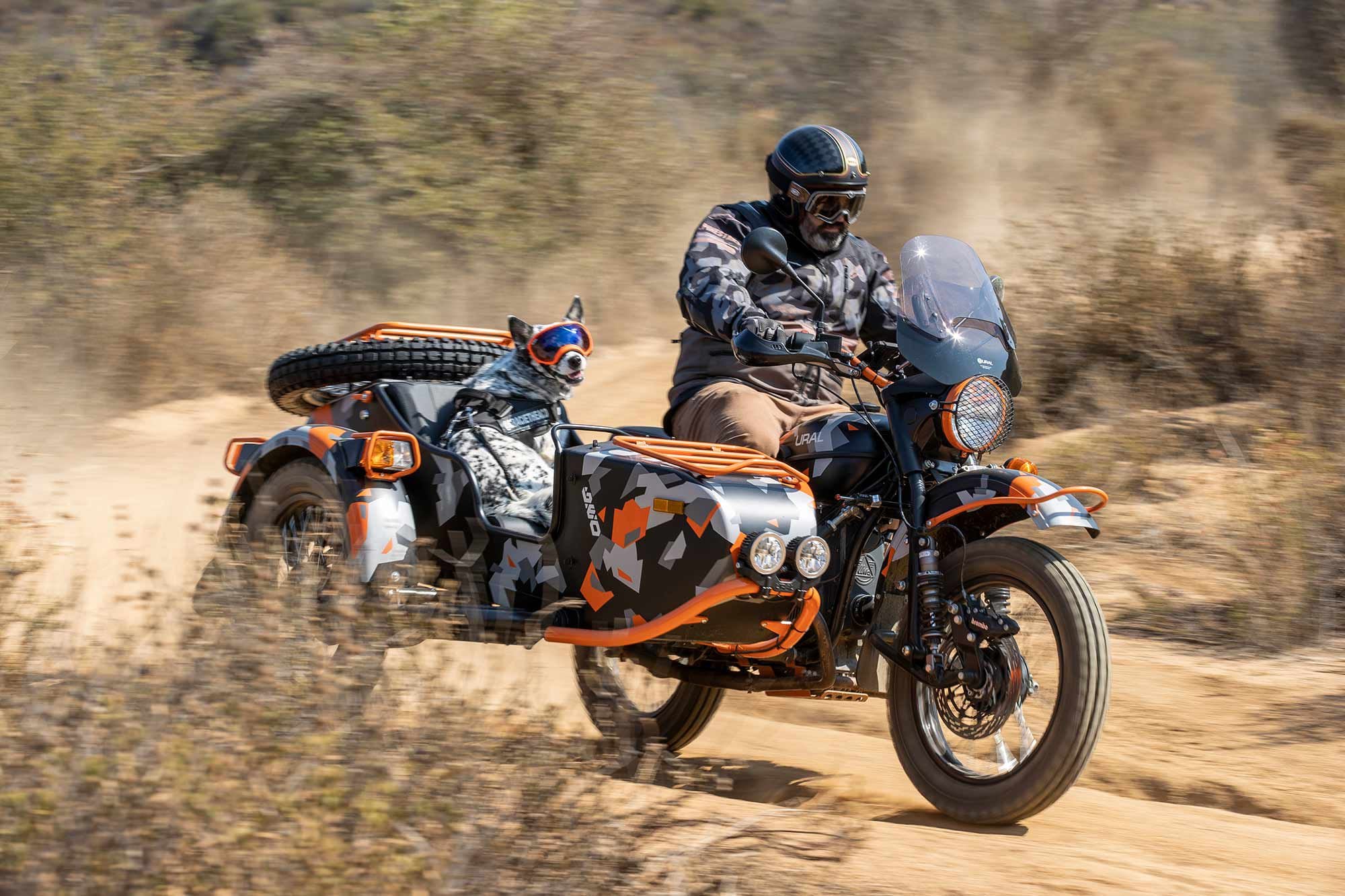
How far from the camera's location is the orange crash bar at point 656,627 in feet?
13.9

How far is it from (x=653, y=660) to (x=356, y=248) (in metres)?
9.70

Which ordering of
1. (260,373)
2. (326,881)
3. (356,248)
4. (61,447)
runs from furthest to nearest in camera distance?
(356,248)
(260,373)
(61,447)
(326,881)

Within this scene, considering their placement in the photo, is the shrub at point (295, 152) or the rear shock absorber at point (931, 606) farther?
the shrub at point (295, 152)

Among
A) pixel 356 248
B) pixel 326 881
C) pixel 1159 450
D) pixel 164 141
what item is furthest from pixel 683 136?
pixel 326 881

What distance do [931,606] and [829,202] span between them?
1441 mm

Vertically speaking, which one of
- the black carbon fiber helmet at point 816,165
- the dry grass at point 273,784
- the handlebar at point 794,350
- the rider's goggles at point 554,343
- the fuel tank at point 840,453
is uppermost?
the black carbon fiber helmet at point 816,165

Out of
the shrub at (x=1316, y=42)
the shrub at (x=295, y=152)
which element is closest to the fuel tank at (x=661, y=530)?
the shrub at (x=295, y=152)

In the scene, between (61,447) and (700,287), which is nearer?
(700,287)

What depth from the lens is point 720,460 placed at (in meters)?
4.41

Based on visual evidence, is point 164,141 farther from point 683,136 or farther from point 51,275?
point 683,136

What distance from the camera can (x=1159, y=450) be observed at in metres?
8.60

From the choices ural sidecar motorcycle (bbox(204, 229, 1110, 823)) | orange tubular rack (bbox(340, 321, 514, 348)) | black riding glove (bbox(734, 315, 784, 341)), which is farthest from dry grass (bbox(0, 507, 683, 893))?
orange tubular rack (bbox(340, 321, 514, 348))

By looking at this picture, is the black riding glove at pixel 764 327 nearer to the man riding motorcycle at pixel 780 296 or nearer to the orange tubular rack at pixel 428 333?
the man riding motorcycle at pixel 780 296

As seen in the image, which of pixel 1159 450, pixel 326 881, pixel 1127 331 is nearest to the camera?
pixel 326 881
